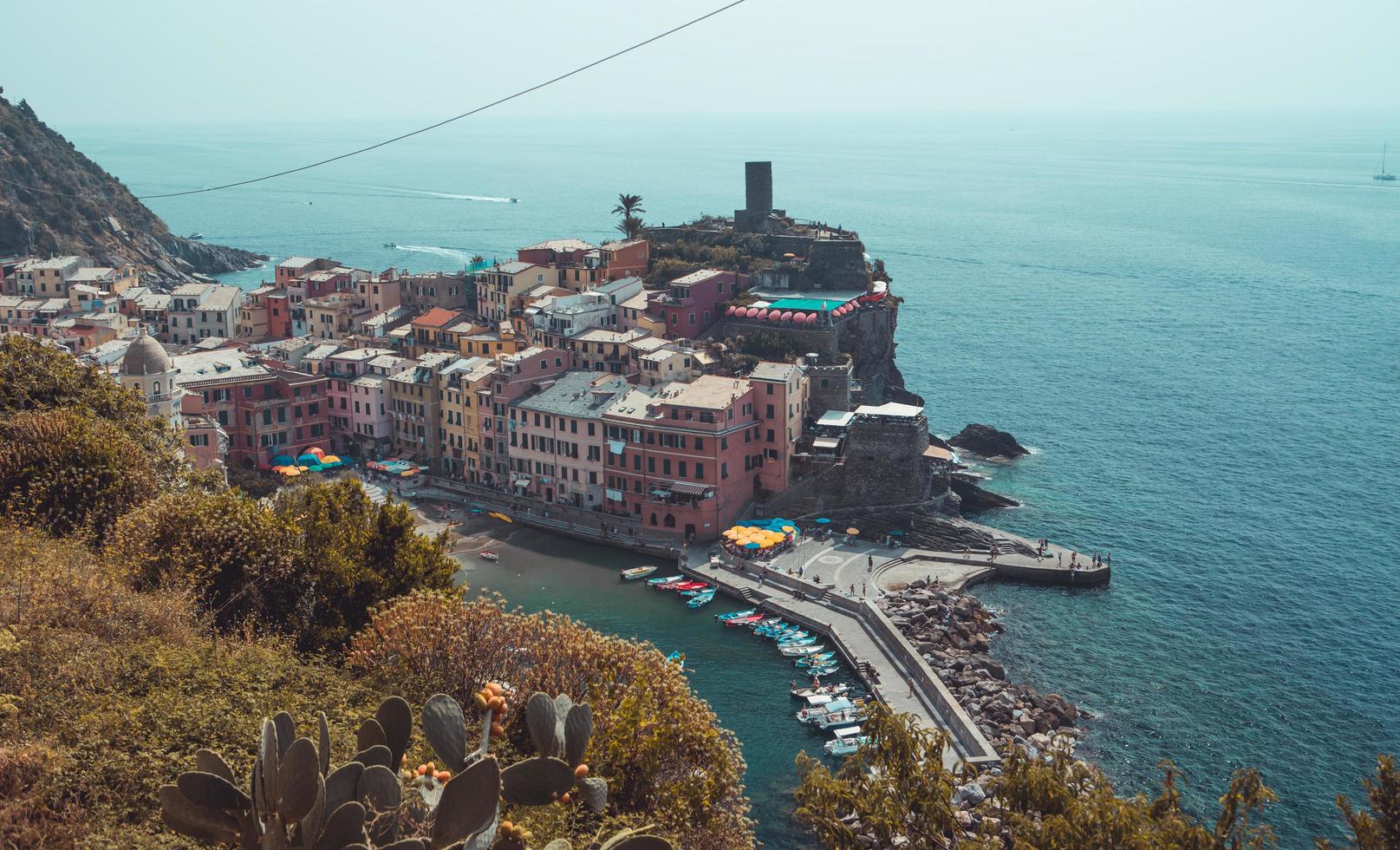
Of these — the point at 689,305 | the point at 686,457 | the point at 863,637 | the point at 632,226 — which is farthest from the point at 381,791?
the point at 632,226

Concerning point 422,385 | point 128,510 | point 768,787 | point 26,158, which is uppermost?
point 26,158

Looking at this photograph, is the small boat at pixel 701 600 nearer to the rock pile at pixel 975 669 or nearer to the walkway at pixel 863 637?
the walkway at pixel 863 637

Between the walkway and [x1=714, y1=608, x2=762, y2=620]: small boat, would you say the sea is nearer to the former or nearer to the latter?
[x1=714, y1=608, x2=762, y2=620]: small boat

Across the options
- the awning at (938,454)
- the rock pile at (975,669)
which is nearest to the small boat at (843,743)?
the rock pile at (975,669)

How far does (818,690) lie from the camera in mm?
36531

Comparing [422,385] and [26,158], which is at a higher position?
[26,158]

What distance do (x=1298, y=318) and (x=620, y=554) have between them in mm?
66827

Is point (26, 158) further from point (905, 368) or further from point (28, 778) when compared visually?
point (28, 778)

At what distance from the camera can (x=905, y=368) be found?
79.8m

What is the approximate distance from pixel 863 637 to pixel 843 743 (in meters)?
7.02

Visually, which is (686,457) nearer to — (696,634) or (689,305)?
(696,634)

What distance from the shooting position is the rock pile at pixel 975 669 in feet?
112

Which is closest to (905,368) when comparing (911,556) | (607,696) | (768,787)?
(911,556)

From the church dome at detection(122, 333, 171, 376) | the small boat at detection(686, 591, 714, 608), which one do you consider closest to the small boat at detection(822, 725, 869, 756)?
the small boat at detection(686, 591, 714, 608)
